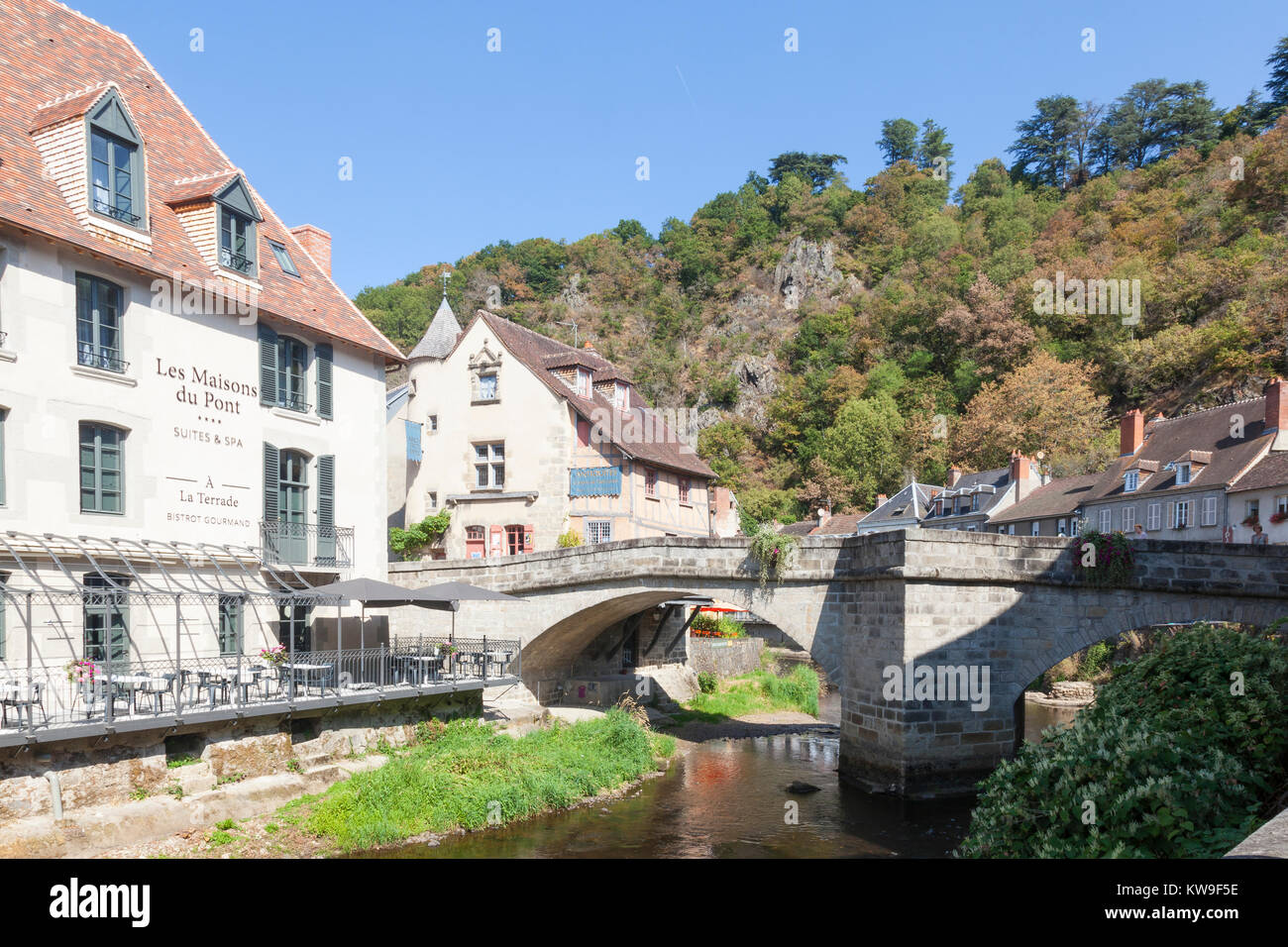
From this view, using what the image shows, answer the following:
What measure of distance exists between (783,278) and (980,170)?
2342cm

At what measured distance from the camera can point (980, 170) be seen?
87312 millimetres

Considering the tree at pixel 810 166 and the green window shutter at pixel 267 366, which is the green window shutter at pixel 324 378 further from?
the tree at pixel 810 166

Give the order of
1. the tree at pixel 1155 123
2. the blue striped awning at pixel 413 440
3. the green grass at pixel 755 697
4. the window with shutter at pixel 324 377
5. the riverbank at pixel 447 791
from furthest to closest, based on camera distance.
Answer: the tree at pixel 1155 123
the blue striped awning at pixel 413 440
the green grass at pixel 755 697
the window with shutter at pixel 324 377
the riverbank at pixel 447 791

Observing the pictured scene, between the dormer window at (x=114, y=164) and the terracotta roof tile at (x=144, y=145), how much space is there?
1.29 feet

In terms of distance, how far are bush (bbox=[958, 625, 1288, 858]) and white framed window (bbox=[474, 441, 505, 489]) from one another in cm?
2271

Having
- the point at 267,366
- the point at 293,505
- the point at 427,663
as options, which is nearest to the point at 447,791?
the point at 427,663

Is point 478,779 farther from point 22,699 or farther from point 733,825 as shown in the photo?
point 22,699

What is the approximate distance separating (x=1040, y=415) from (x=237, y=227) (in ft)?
140

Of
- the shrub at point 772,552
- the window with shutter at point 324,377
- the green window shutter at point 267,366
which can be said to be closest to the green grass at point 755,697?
the shrub at point 772,552

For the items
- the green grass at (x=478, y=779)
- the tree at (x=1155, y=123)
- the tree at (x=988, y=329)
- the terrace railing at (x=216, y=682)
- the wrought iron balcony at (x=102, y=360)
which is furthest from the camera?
the tree at (x=1155, y=123)

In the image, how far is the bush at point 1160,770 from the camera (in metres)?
7.53

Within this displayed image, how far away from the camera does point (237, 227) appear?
20.2 meters
